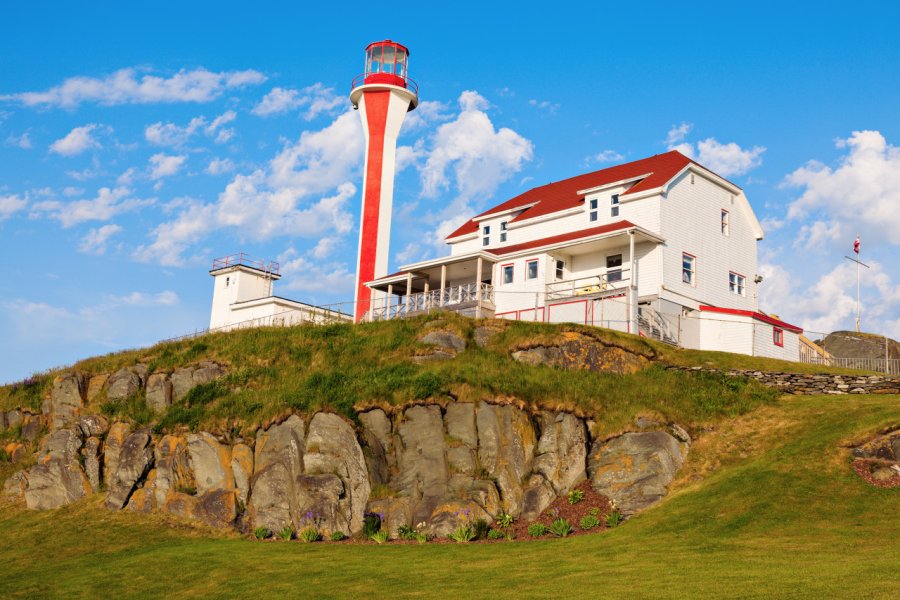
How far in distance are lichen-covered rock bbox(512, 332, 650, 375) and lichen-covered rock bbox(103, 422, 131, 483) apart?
1689cm

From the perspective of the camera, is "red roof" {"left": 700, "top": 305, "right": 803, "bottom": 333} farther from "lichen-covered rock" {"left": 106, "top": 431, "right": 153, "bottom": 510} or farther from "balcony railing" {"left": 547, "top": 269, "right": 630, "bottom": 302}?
"lichen-covered rock" {"left": 106, "top": 431, "right": 153, "bottom": 510}

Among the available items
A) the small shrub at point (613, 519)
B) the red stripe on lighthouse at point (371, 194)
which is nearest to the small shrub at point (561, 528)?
the small shrub at point (613, 519)

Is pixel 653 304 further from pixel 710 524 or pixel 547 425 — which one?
pixel 710 524

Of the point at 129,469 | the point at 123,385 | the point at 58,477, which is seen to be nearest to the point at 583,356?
the point at 129,469

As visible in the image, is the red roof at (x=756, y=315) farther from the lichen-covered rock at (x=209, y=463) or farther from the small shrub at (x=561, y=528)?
the lichen-covered rock at (x=209, y=463)

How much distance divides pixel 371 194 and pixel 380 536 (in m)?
31.7

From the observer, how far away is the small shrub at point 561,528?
26.6 m

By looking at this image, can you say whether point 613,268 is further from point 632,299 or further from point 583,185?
point 583,185

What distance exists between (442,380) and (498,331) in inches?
223

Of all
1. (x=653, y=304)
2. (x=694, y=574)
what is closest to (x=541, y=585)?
(x=694, y=574)

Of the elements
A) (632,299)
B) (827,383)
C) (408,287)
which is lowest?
(827,383)

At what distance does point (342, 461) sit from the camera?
1187 inches

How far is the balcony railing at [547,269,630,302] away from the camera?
43.8 m

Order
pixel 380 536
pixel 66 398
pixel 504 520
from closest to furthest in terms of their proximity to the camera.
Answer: pixel 380 536
pixel 504 520
pixel 66 398
